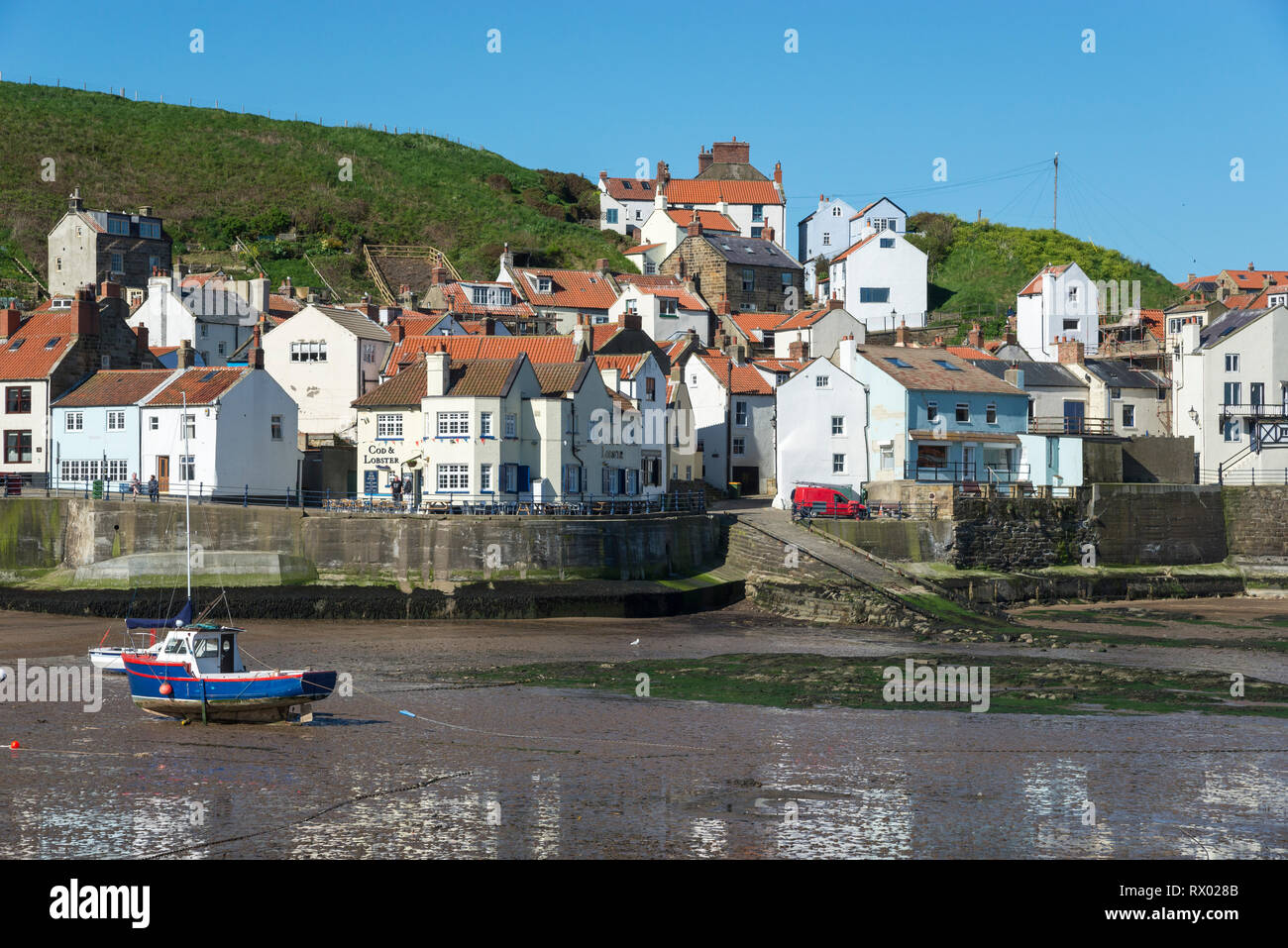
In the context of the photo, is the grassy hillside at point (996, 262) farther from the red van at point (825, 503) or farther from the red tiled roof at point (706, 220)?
the red van at point (825, 503)

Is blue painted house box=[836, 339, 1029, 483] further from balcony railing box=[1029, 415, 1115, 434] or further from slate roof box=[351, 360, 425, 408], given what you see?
slate roof box=[351, 360, 425, 408]

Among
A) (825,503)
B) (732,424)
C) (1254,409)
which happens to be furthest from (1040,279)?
(825,503)

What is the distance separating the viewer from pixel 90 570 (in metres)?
54.3

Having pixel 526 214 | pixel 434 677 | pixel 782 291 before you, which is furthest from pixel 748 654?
pixel 526 214

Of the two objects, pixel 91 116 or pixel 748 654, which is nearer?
pixel 748 654

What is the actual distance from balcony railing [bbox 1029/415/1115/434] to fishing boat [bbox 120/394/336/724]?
48446mm

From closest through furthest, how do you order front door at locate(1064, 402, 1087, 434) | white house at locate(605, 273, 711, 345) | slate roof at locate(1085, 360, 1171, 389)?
front door at locate(1064, 402, 1087, 434)
slate roof at locate(1085, 360, 1171, 389)
white house at locate(605, 273, 711, 345)

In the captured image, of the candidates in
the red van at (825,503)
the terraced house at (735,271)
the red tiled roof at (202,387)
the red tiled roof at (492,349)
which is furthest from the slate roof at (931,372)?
the terraced house at (735,271)

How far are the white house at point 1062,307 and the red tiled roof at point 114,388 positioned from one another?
56.4 m

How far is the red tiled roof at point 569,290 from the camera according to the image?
3684 inches

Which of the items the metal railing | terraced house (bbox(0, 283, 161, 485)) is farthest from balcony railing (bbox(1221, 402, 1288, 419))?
terraced house (bbox(0, 283, 161, 485))

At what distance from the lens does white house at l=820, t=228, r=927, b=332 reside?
10125 centimetres
